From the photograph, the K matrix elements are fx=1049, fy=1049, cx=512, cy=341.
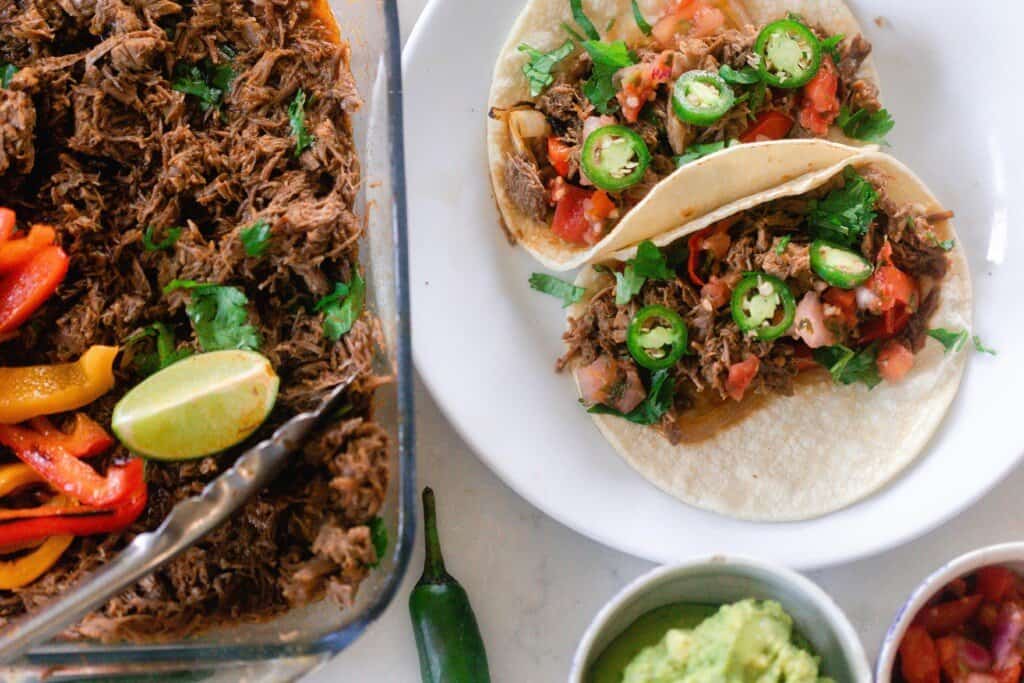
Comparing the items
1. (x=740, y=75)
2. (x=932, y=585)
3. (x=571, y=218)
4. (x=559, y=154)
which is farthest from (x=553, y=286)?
(x=932, y=585)

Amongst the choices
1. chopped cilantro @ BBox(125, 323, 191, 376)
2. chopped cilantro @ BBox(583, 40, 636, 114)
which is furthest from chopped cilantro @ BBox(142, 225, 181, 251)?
chopped cilantro @ BBox(583, 40, 636, 114)

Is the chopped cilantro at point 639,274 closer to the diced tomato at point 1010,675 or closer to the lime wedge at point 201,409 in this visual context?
the lime wedge at point 201,409

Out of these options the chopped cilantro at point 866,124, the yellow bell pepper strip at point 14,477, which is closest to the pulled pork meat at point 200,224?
the yellow bell pepper strip at point 14,477

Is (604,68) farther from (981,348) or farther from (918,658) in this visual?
(918,658)

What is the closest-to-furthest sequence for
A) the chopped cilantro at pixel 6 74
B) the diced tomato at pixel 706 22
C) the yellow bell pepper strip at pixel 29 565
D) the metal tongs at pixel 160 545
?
the metal tongs at pixel 160 545 < the yellow bell pepper strip at pixel 29 565 < the chopped cilantro at pixel 6 74 < the diced tomato at pixel 706 22

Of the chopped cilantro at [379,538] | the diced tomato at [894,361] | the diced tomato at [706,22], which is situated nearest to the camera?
the chopped cilantro at [379,538]
